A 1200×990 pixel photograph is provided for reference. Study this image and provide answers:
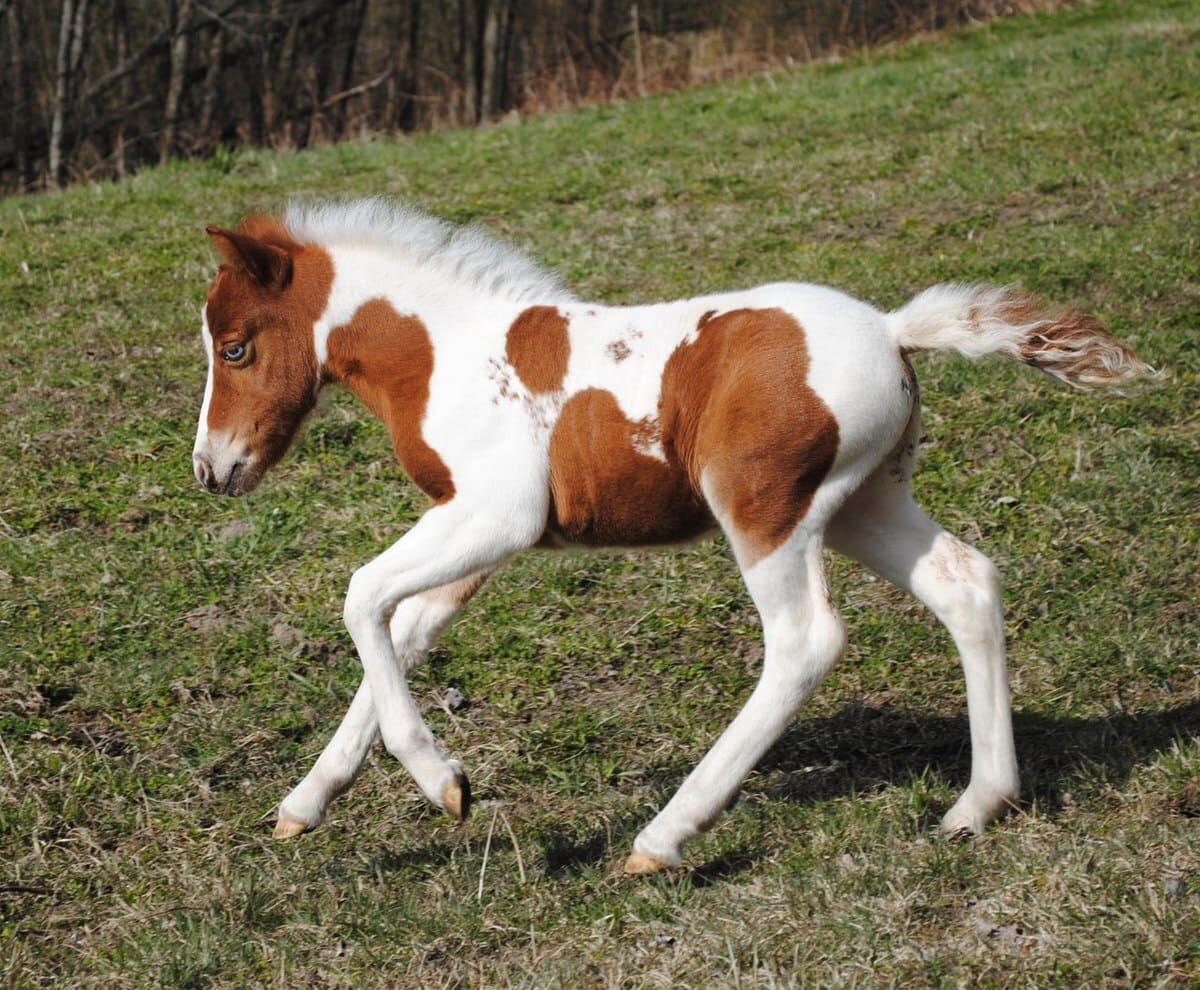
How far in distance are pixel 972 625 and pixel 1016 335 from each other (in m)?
0.83

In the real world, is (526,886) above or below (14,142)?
below

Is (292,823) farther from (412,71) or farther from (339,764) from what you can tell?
(412,71)

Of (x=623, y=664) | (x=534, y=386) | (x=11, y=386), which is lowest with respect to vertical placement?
(x=623, y=664)

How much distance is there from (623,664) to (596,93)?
11919 mm

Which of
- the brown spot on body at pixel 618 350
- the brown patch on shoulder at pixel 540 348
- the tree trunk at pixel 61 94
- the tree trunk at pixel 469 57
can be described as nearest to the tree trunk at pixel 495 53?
the tree trunk at pixel 469 57

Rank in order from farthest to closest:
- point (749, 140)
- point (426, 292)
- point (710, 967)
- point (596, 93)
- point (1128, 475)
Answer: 1. point (596, 93)
2. point (749, 140)
3. point (1128, 475)
4. point (426, 292)
5. point (710, 967)

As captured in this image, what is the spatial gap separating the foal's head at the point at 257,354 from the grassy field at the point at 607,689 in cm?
110

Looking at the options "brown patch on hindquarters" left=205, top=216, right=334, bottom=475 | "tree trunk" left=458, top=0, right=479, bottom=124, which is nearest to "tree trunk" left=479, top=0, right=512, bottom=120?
"tree trunk" left=458, top=0, right=479, bottom=124

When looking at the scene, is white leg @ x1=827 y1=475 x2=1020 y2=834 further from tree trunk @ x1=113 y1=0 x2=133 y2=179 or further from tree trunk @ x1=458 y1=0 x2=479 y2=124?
tree trunk @ x1=113 y1=0 x2=133 y2=179

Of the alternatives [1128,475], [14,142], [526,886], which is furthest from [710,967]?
[14,142]

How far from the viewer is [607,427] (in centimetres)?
416

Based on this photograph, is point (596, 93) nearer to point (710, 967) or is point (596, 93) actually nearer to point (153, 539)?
point (153, 539)

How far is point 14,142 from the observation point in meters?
17.5

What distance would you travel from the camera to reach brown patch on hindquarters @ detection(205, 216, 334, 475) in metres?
4.41
